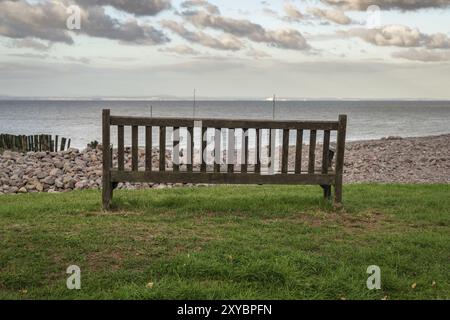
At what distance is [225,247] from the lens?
605 cm

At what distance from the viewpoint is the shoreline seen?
610 inches

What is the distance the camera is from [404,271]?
5531 millimetres

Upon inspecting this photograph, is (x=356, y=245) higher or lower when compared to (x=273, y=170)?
lower

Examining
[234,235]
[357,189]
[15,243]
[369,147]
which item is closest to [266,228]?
[234,235]

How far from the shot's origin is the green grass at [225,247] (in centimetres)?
488

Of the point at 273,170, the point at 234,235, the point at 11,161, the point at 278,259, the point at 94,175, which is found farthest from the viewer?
the point at 11,161

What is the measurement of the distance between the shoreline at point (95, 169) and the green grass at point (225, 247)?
6305mm

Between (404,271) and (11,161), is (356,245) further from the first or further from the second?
(11,161)

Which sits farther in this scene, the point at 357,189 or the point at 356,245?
the point at 357,189

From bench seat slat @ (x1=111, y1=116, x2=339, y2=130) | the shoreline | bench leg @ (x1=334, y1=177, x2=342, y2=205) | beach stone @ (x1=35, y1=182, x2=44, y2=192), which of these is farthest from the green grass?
beach stone @ (x1=35, y1=182, x2=44, y2=192)

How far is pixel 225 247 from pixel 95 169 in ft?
40.4

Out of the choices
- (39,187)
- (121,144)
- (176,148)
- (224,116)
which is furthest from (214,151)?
(224,116)

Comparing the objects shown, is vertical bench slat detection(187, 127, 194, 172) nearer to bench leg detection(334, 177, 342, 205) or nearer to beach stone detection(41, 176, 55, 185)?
bench leg detection(334, 177, 342, 205)
